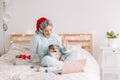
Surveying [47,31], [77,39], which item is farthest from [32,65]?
[77,39]

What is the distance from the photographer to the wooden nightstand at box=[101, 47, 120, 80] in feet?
13.5

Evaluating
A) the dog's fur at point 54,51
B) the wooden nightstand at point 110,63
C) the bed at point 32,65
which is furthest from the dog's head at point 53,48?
the wooden nightstand at point 110,63

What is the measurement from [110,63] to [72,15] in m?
1.04

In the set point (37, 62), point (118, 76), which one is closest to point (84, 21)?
point (118, 76)

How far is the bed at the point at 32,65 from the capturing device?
246 cm

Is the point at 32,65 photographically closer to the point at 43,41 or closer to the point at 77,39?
the point at 43,41

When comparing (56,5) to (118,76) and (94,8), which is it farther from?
(118,76)

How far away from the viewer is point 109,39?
4.21 m

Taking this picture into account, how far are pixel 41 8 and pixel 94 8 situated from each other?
0.88 metres

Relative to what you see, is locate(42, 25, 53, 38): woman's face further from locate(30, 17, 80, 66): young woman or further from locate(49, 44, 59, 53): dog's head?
locate(49, 44, 59, 53): dog's head

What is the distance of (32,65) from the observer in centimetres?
309

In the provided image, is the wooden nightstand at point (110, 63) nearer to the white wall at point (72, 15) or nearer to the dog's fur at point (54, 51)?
the white wall at point (72, 15)

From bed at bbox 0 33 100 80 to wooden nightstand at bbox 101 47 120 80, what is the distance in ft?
1.06

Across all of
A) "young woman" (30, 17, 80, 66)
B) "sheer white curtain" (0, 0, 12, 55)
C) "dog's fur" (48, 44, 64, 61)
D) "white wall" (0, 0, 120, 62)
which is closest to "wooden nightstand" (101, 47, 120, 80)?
"white wall" (0, 0, 120, 62)
